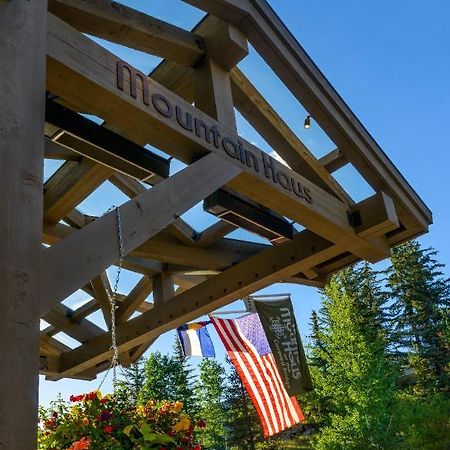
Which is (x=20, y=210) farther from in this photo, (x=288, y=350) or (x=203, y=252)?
(x=288, y=350)

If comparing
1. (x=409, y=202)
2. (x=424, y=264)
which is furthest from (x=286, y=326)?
(x=424, y=264)

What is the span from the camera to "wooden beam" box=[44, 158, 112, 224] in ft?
13.2

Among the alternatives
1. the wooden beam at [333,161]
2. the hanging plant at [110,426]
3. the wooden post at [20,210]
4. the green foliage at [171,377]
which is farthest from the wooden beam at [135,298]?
the green foliage at [171,377]

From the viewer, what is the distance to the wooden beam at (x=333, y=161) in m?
4.14

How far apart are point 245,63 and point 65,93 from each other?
1593mm

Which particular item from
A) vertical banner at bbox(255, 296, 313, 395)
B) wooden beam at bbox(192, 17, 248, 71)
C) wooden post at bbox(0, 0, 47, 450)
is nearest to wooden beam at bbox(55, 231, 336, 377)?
vertical banner at bbox(255, 296, 313, 395)

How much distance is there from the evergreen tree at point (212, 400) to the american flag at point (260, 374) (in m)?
20.3

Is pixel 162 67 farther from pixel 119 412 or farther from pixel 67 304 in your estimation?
pixel 67 304

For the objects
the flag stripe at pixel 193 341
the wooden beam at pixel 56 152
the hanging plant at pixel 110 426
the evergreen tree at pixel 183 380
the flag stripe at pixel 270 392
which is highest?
the evergreen tree at pixel 183 380

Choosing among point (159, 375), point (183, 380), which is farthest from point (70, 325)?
point (183, 380)

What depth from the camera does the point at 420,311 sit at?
29391 millimetres

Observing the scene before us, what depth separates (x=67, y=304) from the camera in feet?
20.6

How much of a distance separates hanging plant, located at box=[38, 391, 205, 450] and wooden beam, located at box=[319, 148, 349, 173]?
219 centimetres

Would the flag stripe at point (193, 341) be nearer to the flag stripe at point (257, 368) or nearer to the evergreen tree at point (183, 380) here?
the flag stripe at point (257, 368)
